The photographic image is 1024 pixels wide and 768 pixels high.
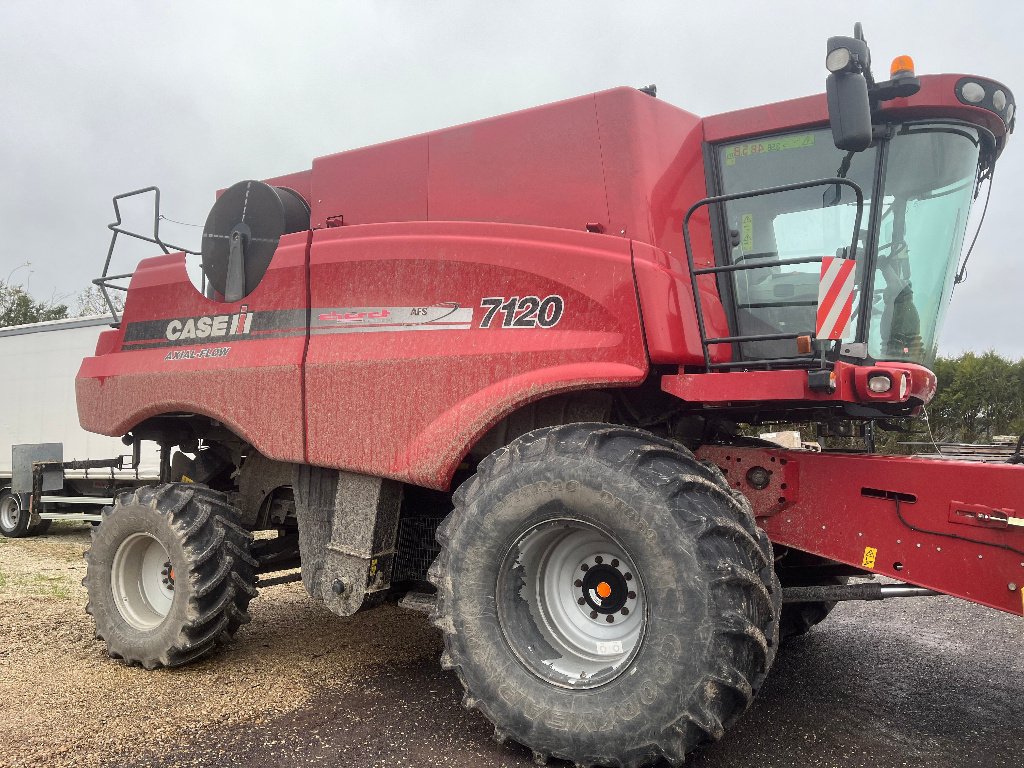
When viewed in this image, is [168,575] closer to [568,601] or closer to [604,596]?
[568,601]

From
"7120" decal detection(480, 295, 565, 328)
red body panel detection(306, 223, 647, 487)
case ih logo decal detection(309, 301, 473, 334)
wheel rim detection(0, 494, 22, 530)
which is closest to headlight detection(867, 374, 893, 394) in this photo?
red body panel detection(306, 223, 647, 487)

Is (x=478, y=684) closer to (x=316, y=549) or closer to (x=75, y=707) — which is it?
(x=316, y=549)

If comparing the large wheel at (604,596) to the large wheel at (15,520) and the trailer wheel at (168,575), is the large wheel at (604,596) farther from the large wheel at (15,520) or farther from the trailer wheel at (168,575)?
the large wheel at (15,520)

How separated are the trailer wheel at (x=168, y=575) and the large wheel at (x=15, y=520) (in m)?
7.90

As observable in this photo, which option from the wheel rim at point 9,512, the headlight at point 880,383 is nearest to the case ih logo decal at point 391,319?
the headlight at point 880,383

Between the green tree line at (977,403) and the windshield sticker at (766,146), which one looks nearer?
the windshield sticker at (766,146)

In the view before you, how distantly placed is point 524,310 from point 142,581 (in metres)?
3.08

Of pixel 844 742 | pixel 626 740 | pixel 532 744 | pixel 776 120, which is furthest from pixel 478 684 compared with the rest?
pixel 776 120

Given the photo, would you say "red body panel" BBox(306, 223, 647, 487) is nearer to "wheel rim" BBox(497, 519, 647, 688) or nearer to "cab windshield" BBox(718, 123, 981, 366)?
"wheel rim" BBox(497, 519, 647, 688)

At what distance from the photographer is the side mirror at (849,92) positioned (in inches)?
120

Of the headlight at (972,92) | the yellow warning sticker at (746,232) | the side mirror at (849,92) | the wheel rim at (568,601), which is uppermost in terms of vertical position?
the headlight at (972,92)

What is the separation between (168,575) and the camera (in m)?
4.74

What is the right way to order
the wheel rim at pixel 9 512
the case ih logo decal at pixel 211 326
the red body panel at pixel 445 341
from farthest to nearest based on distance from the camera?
the wheel rim at pixel 9 512 → the case ih logo decal at pixel 211 326 → the red body panel at pixel 445 341

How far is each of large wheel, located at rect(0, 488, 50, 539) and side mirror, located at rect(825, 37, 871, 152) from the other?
1190cm
